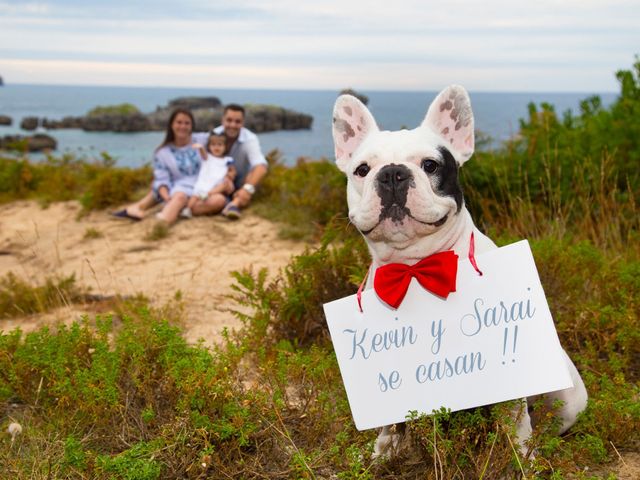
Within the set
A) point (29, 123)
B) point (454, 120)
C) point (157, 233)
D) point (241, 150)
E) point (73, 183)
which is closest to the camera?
point (454, 120)

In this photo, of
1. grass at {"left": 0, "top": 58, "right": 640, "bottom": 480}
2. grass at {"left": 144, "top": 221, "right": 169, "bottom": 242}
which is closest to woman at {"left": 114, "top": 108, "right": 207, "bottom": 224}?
grass at {"left": 144, "top": 221, "right": 169, "bottom": 242}

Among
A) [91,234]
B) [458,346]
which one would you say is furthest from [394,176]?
[91,234]

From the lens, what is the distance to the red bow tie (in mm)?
2680

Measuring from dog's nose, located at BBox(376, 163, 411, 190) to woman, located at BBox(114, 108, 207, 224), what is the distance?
6.93 meters

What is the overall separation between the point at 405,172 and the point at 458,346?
757 mm

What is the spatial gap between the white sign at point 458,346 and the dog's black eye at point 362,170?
50 cm

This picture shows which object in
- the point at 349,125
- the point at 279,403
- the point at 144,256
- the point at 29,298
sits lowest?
the point at 29,298

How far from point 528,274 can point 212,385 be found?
1453 mm

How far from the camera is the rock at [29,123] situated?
51859 millimetres

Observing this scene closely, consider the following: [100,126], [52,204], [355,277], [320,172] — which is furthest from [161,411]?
[100,126]

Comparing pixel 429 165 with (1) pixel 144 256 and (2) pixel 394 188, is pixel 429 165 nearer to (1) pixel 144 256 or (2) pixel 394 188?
(2) pixel 394 188

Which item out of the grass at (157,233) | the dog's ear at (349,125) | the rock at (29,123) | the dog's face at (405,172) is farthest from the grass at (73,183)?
the rock at (29,123)

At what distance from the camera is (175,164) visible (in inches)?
378

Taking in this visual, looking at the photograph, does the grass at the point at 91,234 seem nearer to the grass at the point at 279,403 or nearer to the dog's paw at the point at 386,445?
the grass at the point at 279,403
